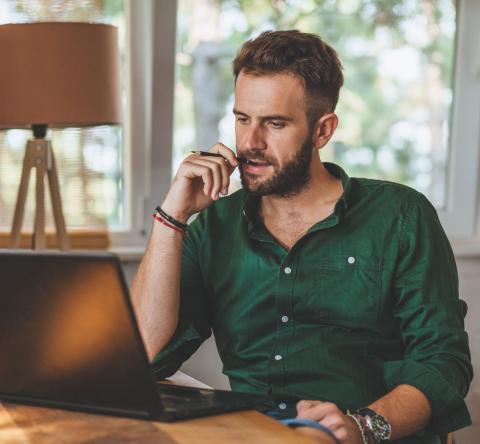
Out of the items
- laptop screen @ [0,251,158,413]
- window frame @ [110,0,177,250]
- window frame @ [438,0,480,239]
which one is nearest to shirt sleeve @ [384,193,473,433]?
laptop screen @ [0,251,158,413]

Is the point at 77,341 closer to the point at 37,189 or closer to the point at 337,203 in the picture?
the point at 337,203

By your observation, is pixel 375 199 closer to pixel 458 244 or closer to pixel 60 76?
pixel 60 76

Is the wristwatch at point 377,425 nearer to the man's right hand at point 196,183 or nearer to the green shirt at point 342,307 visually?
the green shirt at point 342,307

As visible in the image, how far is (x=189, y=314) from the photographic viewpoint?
180cm

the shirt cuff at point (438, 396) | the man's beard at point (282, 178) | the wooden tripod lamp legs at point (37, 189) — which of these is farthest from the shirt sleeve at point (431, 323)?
the wooden tripod lamp legs at point (37, 189)

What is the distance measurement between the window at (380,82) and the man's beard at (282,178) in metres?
1.14

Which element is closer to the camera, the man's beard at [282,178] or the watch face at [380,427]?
the watch face at [380,427]

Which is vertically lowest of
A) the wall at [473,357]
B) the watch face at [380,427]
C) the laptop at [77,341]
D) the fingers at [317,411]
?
the wall at [473,357]

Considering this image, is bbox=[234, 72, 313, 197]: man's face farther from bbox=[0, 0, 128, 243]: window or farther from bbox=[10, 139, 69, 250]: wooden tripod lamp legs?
bbox=[0, 0, 128, 243]: window

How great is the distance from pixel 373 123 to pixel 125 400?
84.4 inches

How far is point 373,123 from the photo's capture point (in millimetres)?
3074

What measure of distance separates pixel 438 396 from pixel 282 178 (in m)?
0.55

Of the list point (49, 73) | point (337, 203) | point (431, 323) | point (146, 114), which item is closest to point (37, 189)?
point (49, 73)

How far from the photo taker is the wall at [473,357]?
107 inches
